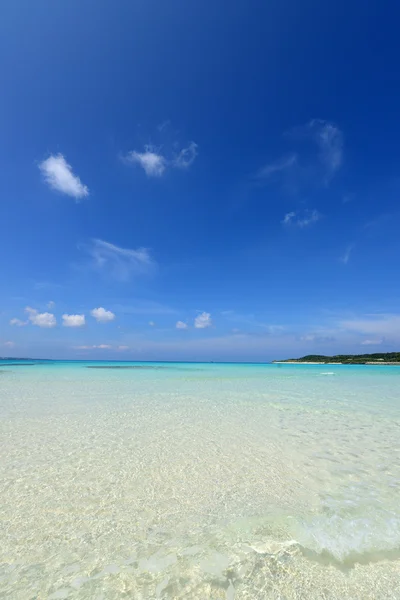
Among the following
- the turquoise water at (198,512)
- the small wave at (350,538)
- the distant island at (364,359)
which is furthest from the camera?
the distant island at (364,359)

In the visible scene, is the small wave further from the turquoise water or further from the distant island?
the distant island

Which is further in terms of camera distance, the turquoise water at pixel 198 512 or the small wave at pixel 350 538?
the small wave at pixel 350 538

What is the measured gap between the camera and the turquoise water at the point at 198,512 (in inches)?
121

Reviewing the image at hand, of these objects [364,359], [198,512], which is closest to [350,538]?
[198,512]

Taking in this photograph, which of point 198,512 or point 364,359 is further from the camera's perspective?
point 364,359

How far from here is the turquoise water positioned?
307cm

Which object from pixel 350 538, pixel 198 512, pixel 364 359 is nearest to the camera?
pixel 350 538

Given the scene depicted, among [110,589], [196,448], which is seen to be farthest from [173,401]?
[110,589]

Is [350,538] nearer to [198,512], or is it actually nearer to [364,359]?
[198,512]

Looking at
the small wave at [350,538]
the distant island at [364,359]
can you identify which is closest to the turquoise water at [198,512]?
the small wave at [350,538]

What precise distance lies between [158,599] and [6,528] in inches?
95.4

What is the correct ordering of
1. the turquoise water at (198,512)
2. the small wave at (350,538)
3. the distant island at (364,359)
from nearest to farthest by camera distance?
the turquoise water at (198,512)
the small wave at (350,538)
the distant island at (364,359)

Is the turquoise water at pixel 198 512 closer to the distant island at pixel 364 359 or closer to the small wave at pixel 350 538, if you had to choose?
the small wave at pixel 350 538

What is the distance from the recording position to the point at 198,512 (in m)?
4.46
